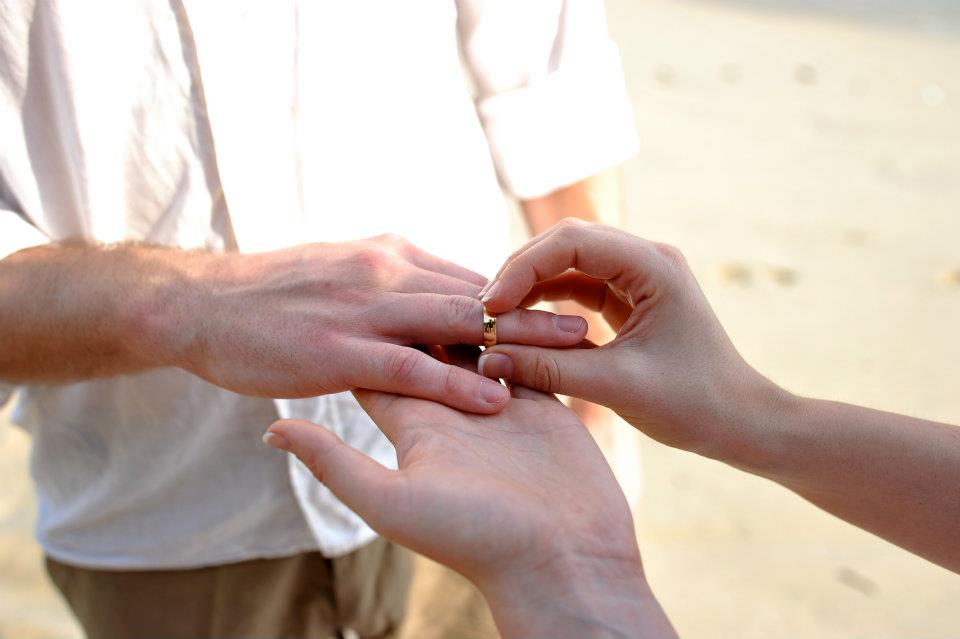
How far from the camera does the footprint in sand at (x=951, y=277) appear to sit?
14.3ft

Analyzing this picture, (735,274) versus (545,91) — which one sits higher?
(545,91)

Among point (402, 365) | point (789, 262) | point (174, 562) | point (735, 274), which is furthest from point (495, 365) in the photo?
point (789, 262)

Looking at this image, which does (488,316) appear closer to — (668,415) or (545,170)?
(668,415)

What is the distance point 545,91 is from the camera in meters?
1.80

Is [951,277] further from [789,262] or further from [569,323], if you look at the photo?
[569,323]

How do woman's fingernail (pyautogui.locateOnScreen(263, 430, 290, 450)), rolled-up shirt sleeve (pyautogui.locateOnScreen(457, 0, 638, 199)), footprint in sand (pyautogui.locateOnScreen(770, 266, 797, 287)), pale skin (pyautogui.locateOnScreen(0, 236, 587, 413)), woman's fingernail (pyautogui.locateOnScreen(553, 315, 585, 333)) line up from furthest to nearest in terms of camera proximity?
footprint in sand (pyautogui.locateOnScreen(770, 266, 797, 287)) < rolled-up shirt sleeve (pyautogui.locateOnScreen(457, 0, 638, 199)) < woman's fingernail (pyautogui.locateOnScreen(553, 315, 585, 333)) < pale skin (pyautogui.locateOnScreen(0, 236, 587, 413)) < woman's fingernail (pyautogui.locateOnScreen(263, 430, 290, 450))

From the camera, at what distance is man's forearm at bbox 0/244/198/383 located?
1462mm

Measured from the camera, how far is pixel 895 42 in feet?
23.5

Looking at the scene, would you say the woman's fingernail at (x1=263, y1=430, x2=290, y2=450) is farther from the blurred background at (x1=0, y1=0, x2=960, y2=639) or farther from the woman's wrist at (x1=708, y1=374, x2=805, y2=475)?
the blurred background at (x1=0, y1=0, x2=960, y2=639)

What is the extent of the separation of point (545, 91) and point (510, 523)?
3.00ft

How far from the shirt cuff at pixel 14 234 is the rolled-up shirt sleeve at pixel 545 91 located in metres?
0.82

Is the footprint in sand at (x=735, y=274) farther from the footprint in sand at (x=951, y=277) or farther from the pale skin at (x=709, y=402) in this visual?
the pale skin at (x=709, y=402)

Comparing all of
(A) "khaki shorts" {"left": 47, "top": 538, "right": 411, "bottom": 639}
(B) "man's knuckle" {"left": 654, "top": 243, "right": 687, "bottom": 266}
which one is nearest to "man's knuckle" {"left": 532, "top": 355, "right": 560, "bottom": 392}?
(B) "man's knuckle" {"left": 654, "top": 243, "right": 687, "bottom": 266}

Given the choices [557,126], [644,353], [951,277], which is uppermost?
[557,126]
